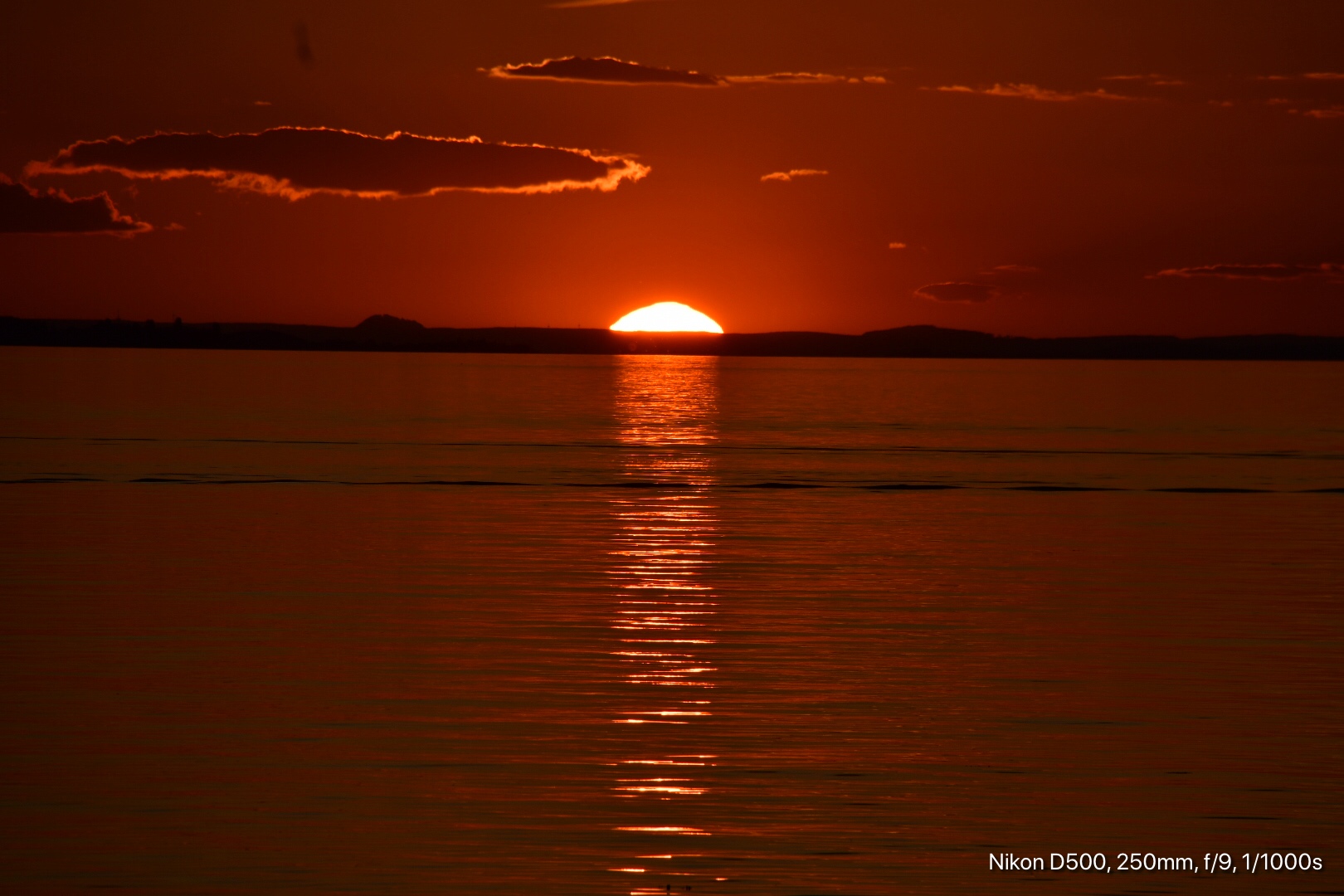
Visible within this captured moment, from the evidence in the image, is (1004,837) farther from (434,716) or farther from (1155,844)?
(434,716)

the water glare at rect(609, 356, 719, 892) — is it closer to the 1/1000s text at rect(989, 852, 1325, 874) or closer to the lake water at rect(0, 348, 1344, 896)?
the lake water at rect(0, 348, 1344, 896)

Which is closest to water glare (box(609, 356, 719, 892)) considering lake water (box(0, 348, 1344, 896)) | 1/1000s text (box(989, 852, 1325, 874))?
lake water (box(0, 348, 1344, 896))

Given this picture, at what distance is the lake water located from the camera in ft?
41.2

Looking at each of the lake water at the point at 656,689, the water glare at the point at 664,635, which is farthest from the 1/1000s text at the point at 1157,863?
the water glare at the point at 664,635

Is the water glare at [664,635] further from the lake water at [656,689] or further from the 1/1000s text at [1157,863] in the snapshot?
the 1/1000s text at [1157,863]

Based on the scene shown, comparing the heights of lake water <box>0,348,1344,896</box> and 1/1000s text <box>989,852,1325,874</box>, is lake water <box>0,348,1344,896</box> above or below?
above

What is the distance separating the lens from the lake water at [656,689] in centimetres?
1255

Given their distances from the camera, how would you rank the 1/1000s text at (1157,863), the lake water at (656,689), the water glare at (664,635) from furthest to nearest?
the water glare at (664,635)
the lake water at (656,689)
the 1/1000s text at (1157,863)

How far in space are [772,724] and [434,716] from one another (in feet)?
12.2

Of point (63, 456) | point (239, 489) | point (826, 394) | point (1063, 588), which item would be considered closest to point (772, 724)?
point (1063, 588)

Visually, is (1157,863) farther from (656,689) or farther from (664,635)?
(664,635)

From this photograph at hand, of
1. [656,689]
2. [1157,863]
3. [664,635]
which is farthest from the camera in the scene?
[664,635]

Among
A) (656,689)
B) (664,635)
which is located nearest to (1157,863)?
(656,689)

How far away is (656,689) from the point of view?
1783cm
